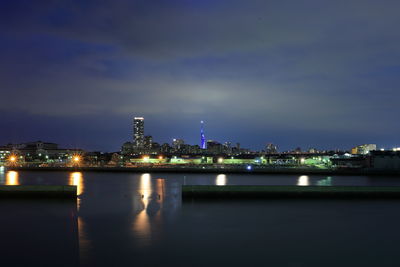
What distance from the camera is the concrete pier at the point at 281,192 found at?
22.4 m

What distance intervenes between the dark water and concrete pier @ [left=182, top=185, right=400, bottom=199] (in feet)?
3.01

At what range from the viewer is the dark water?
429 inches

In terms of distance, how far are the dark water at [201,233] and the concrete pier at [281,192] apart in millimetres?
916

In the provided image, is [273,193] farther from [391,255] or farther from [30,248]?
[30,248]

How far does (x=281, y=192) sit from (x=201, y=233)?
10053mm

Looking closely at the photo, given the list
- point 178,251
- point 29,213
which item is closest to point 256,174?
point 29,213

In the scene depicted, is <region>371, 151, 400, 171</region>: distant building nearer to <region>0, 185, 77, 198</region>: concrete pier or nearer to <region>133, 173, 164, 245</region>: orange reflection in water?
<region>133, 173, 164, 245</region>: orange reflection in water

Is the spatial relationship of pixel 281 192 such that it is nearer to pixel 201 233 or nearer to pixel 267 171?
pixel 201 233

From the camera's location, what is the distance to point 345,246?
12359mm

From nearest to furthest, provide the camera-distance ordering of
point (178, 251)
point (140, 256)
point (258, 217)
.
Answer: point (140, 256), point (178, 251), point (258, 217)

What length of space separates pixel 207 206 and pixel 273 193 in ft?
16.7

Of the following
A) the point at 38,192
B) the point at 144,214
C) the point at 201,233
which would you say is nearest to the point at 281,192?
the point at 144,214

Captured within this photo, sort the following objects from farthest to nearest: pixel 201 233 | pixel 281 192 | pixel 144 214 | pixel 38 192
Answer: pixel 281 192, pixel 38 192, pixel 144 214, pixel 201 233

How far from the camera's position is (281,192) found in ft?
75.3
